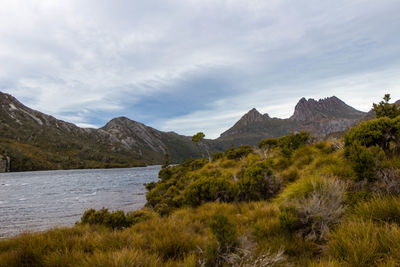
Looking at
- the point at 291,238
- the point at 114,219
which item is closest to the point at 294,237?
the point at 291,238

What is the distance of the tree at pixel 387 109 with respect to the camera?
10.3 m

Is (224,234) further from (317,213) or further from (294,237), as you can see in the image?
(317,213)

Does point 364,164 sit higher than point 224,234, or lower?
higher

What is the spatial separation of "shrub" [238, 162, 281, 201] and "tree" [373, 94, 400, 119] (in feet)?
23.7

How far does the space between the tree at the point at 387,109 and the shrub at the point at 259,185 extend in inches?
285

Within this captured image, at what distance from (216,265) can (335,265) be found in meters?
1.69

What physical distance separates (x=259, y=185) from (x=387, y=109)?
8598 mm

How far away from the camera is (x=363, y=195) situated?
434 centimetres

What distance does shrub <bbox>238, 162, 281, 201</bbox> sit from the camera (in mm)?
8562

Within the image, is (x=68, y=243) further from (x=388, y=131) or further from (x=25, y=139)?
(x=25, y=139)

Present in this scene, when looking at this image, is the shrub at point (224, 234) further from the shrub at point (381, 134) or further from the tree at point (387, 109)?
the tree at point (387, 109)

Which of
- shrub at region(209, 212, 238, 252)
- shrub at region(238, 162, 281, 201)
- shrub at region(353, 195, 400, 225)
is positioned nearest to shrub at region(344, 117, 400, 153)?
shrub at region(238, 162, 281, 201)

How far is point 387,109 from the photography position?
10625 millimetres

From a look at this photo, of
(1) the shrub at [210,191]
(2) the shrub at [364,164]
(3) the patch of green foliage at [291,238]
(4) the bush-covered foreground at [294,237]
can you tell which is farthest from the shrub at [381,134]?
(1) the shrub at [210,191]
